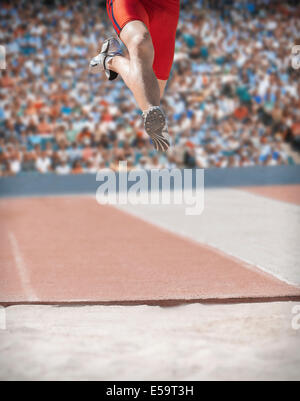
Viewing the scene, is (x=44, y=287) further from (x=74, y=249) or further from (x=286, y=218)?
(x=286, y=218)

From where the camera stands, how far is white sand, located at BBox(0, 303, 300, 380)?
3.22 meters

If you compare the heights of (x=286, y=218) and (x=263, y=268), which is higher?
(x=286, y=218)

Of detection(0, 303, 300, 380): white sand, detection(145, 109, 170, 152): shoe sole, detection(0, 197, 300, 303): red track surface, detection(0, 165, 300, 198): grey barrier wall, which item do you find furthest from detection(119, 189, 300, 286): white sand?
detection(145, 109, 170, 152): shoe sole

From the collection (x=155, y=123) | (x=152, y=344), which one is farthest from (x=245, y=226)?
(x=155, y=123)

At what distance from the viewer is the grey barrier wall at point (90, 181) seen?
14727 millimetres

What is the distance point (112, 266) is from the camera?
7.06m

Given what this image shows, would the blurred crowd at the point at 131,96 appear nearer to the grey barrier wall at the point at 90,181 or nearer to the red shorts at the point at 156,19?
the grey barrier wall at the point at 90,181

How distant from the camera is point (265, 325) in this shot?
13.2ft

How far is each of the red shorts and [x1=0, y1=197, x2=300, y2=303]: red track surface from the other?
6.48ft

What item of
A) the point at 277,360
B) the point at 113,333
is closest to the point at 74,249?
the point at 113,333

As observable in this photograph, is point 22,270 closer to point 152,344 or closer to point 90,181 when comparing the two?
point 152,344

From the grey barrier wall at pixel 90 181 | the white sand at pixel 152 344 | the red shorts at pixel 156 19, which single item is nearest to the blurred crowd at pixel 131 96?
the grey barrier wall at pixel 90 181

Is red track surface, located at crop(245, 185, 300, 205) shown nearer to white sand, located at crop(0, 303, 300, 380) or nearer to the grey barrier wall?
the grey barrier wall

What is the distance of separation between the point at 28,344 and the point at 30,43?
45.5 feet
